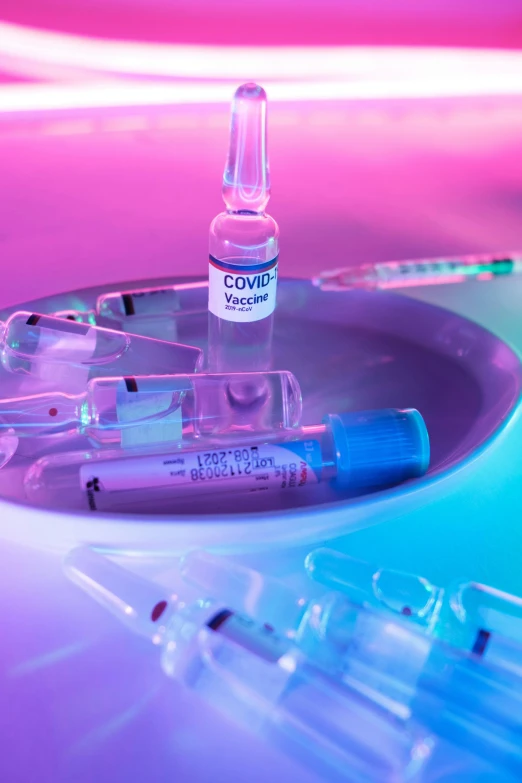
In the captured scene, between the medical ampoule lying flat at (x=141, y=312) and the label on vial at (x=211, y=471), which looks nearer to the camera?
the label on vial at (x=211, y=471)

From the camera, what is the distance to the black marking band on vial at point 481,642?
421 mm

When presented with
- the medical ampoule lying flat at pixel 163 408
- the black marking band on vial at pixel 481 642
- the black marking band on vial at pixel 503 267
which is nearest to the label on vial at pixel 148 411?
the medical ampoule lying flat at pixel 163 408

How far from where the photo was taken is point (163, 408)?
1.88 ft

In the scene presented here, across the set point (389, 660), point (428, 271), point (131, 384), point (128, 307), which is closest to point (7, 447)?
point (131, 384)

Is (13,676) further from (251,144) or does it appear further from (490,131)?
(490,131)

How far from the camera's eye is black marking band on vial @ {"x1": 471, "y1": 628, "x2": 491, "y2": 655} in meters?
0.42

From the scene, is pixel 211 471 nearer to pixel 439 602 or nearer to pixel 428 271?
pixel 439 602

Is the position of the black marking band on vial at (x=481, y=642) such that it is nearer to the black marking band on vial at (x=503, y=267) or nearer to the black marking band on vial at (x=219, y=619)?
the black marking band on vial at (x=219, y=619)

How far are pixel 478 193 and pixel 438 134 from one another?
39cm

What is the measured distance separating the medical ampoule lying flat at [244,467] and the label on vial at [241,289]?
0.41 feet

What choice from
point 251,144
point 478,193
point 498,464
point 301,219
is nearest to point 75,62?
point 301,219

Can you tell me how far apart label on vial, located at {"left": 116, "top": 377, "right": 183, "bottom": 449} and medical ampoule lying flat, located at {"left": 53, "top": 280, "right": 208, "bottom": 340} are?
0.14m

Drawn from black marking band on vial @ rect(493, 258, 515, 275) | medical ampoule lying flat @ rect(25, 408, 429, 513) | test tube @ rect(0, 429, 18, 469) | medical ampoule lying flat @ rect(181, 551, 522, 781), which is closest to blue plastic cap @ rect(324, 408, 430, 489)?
medical ampoule lying flat @ rect(25, 408, 429, 513)

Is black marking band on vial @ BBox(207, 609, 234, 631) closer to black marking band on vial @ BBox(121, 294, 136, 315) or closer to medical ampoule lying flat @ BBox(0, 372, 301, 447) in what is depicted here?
medical ampoule lying flat @ BBox(0, 372, 301, 447)
